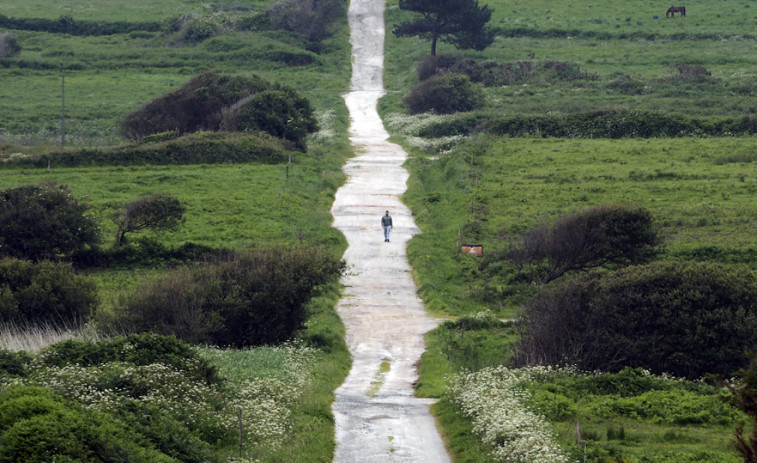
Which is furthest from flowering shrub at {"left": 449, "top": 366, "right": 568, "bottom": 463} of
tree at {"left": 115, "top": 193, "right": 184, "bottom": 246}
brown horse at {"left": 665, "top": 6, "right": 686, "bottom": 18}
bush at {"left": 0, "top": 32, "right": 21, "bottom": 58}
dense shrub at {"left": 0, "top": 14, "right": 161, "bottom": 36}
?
dense shrub at {"left": 0, "top": 14, "right": 161, "bottom": 36}

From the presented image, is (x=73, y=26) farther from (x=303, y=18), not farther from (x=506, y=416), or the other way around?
(x=506, y=416)

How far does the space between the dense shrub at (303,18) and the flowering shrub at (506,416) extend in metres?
73.5

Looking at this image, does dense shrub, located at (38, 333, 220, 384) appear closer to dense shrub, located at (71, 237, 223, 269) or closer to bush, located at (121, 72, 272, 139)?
dense shrub, located at (71, 237, 223, 269)

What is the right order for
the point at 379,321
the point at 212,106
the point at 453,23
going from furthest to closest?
1. the point at 453,23
2. the point at 212,106
3. the point at 379,321

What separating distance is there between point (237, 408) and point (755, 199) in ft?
90.8

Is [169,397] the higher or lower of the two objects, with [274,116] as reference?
lower

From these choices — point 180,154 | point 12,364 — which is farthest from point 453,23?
point 12,364

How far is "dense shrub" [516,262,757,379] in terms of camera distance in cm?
2212

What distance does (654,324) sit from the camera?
74.2 feet

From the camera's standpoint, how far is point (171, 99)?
57906 mm

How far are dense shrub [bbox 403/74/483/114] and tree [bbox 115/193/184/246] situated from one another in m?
31.2

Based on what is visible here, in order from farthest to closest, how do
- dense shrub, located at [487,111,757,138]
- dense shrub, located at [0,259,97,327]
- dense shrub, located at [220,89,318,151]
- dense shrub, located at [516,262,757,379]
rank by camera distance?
dense shrub, located at [220,89,318,151] → dense shrub, located at [487,111,757,138] → dense shrub, located at [0,259,97,327] → dense shrub, located at [516,262,757,379]

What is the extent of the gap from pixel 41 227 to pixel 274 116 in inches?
877

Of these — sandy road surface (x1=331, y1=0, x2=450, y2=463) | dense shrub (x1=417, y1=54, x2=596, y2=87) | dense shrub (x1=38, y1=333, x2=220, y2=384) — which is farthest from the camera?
dense shrub (x1=417, y1=54, x2=596, y2=87)
